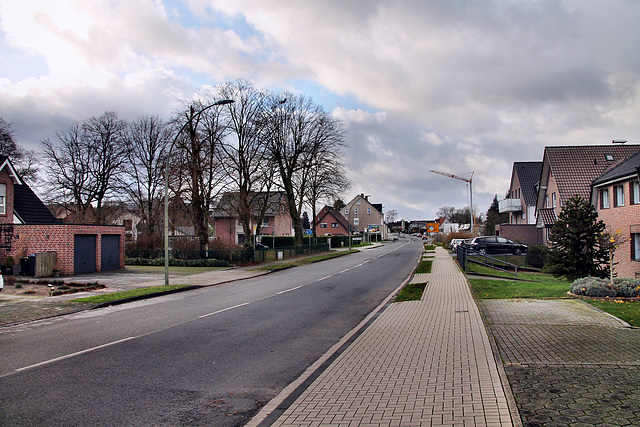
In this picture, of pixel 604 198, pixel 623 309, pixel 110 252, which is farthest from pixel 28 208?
pixel 604 198

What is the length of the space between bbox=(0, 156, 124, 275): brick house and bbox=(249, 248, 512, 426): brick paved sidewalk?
20.0 metres

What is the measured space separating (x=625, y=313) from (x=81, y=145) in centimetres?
4593

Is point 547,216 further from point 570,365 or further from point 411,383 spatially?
point 411,383

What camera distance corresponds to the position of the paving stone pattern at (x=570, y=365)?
4.79 m

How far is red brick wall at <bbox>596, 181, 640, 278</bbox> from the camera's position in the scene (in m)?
22.6

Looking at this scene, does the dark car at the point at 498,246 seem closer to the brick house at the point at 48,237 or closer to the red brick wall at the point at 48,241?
the brick house at the point at 48,237

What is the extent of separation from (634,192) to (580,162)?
14692 millimetres

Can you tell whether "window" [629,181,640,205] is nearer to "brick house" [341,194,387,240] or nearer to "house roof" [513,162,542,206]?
"house roof" [513,162,542,206]

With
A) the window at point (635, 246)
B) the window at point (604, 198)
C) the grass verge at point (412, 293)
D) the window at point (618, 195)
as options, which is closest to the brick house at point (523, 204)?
the window at point (604, 198)

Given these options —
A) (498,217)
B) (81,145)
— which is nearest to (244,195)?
(81,145)

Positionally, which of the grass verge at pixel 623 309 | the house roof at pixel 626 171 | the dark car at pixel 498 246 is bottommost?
the grass verge at pixel 623 309

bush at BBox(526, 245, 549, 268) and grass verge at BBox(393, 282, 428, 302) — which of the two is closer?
grass verge at BBox(393, 282, 428, 302)

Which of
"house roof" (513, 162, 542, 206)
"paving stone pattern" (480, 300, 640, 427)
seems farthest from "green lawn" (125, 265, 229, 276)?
"house roof" (513, 162, 542, 206)

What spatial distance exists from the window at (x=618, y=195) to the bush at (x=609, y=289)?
39.9 feet
